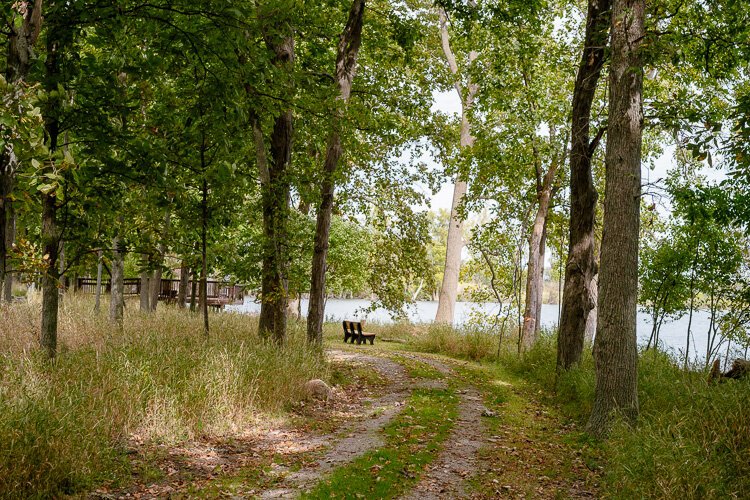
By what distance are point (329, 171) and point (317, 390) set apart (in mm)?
5563

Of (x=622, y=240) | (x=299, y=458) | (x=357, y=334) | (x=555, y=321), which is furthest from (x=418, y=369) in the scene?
(x=555, y=321)

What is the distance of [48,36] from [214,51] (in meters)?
1.85

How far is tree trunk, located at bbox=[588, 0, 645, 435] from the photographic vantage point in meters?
8.20

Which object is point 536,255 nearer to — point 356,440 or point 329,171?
point 329,171

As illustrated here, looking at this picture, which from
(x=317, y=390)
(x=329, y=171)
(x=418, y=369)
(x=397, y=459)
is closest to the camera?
(x=397, y=459)

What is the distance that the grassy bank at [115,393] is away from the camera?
16.8 feet

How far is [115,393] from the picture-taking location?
6.96 m

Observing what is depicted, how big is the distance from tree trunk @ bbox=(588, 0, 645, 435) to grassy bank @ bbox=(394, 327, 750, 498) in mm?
518

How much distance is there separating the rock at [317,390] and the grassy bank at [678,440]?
4.28 m

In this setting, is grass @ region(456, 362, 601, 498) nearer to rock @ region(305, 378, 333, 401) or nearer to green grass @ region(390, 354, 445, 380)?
green grass @ region(390, 354, 445, 380)

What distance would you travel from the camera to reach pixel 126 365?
755 centimetres

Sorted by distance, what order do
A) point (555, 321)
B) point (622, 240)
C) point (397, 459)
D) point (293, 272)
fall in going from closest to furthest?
1. point (397, 459)
2. point (622, 240)
3. point (293, 272)
4. point (555, 321)

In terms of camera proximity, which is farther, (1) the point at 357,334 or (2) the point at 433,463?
(1) the point at 357,334

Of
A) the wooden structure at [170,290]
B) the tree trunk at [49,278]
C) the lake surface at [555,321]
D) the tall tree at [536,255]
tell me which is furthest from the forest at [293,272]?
the wooden structure at [170,290]
